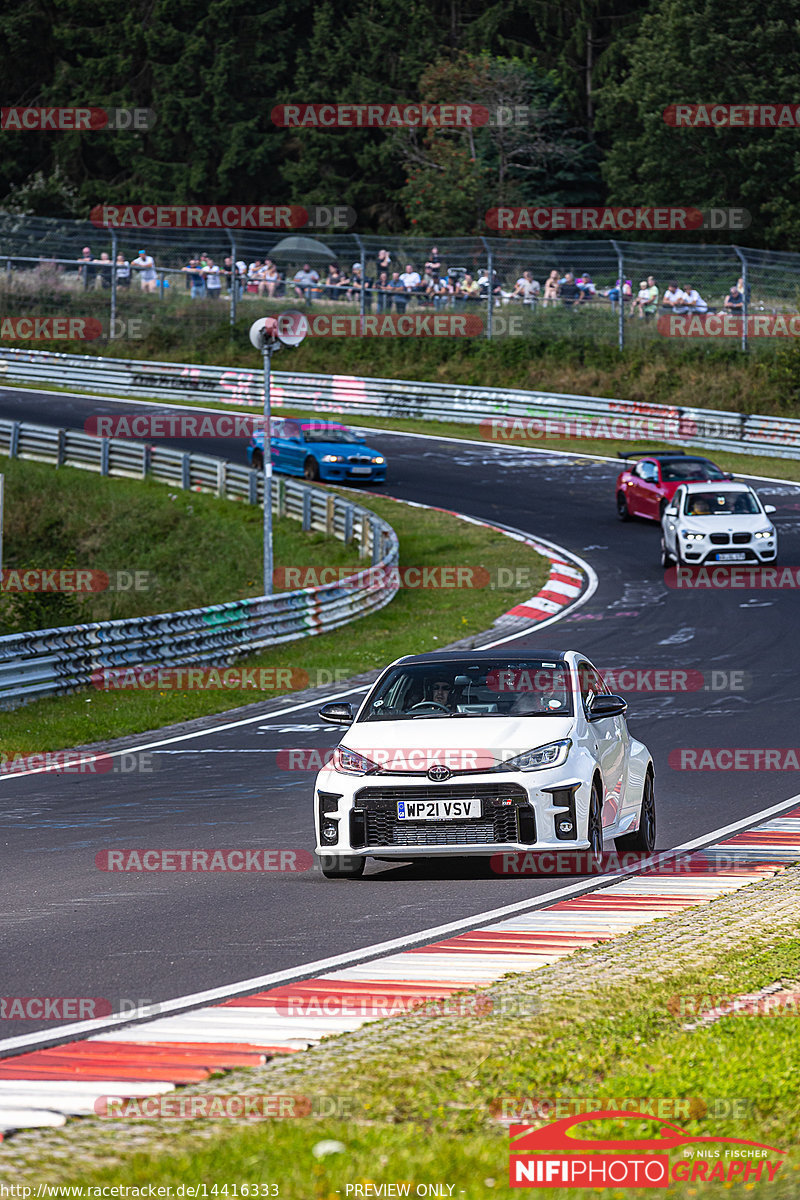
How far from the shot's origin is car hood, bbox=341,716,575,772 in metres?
9.78

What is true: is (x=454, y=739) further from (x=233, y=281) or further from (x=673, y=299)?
(x=233, y=281)

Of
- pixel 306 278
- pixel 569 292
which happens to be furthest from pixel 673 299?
pixel 306 278

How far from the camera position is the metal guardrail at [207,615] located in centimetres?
2005

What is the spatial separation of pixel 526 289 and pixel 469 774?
39.3 meters

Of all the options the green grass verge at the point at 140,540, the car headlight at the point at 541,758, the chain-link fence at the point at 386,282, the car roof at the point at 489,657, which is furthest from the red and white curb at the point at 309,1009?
the chain-link fence at the point at 386,282

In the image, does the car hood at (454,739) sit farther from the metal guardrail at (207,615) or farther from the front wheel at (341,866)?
the metal guardrail at (207,615)

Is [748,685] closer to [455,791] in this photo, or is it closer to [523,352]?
[455,791]

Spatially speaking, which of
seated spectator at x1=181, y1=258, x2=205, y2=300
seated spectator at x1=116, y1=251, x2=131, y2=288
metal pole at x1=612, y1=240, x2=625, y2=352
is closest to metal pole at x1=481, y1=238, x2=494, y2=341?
metal pole at x1=612, y1=240, x2=625, y2=352

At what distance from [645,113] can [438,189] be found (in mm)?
8743

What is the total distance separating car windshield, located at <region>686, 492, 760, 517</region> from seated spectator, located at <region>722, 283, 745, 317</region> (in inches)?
671

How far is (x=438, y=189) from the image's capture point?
220 feet

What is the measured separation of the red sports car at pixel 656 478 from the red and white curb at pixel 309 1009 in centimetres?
2409

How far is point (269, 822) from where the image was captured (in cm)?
1233

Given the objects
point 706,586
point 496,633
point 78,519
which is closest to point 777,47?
point 78,519
